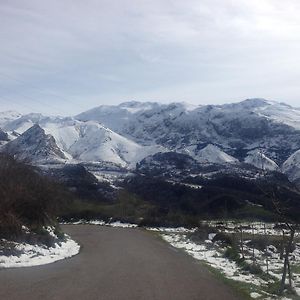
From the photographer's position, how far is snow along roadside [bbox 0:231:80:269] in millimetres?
25016

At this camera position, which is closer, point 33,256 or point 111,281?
point 111,281

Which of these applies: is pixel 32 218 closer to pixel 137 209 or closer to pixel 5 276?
pixel 5 276

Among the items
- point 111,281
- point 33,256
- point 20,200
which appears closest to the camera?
point 111,281

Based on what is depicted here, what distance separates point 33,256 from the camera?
28.0 metres

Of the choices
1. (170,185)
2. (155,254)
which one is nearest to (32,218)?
(155,254)

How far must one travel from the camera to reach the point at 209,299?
706 inches

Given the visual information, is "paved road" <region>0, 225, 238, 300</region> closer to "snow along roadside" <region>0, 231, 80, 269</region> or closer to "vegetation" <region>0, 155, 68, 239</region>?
"snow along roadside" <region>0, 231, 80, 269</region>

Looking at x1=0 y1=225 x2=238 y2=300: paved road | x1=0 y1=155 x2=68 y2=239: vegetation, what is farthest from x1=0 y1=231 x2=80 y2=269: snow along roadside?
x1=0 y1=155 x2=68 y2=239: vegetation

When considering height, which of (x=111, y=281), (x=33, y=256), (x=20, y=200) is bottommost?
(x=33, y=256)

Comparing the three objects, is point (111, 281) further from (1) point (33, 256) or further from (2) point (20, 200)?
(2) point (20, 200)

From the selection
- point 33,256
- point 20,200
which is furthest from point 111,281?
point 20,200

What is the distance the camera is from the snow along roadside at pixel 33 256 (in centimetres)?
2502

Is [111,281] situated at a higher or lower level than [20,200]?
lower

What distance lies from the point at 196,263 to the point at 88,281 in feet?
37.6
